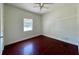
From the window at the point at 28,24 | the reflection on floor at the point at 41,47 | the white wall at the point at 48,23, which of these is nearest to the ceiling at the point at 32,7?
the white wall at the point at 48,23

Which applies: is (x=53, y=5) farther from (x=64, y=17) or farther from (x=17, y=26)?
(x=17, y=26)

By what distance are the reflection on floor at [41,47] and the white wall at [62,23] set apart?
11 centimetres

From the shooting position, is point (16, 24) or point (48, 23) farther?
point (48, 23)

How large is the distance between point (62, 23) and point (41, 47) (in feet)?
2.06

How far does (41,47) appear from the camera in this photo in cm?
164

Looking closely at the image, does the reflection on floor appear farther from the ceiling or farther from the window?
the ceiling

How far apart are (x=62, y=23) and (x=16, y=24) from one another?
901 mm

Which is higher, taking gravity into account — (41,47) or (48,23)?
(48,23)

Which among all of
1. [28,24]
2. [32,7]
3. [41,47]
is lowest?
[41,47]

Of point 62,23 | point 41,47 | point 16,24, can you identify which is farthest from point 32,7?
point 41,47

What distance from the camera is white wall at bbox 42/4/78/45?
157 centimetres

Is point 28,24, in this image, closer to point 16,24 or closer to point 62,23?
point 16,24

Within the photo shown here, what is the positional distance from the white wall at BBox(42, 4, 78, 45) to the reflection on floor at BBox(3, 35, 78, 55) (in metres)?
0.11

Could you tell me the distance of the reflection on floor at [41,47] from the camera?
5.03 ft
